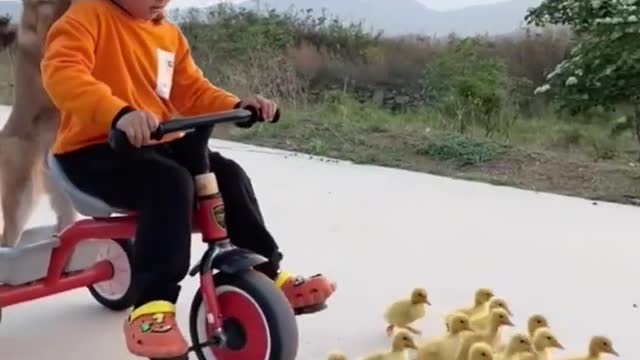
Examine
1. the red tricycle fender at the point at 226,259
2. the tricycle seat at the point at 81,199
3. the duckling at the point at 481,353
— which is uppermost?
the tricycle seat at the point at 81,199

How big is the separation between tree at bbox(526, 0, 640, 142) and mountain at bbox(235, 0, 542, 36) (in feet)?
Result: 4.60

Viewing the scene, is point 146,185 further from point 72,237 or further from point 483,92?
point 483,92

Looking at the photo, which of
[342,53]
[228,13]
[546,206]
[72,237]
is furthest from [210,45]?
[72,237]

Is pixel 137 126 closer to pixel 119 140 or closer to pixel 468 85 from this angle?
pixel 119 140

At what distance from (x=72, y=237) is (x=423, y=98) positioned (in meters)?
5.06

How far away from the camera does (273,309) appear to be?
5.09ft

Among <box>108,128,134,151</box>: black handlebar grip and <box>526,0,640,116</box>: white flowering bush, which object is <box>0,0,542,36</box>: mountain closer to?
<box>526,0,640,116</box>: white flowering bush

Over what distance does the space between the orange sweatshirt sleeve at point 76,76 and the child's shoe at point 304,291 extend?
433 millimetres

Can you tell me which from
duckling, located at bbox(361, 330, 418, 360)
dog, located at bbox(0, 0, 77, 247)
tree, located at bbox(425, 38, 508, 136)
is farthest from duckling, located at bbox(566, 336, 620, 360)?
tree, located at bbox(425, 38, 508, 136)

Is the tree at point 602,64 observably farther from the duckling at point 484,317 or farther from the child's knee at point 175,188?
the child's knee at point 175,188

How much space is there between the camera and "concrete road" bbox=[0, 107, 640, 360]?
199cm

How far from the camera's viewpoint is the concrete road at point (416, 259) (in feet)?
6.52

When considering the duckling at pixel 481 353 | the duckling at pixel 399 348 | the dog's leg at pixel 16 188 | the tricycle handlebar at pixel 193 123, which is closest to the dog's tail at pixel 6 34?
the dog's leg at pixel 16 188

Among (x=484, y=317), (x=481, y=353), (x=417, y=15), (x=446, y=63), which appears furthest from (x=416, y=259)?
(x=417, y=15)
